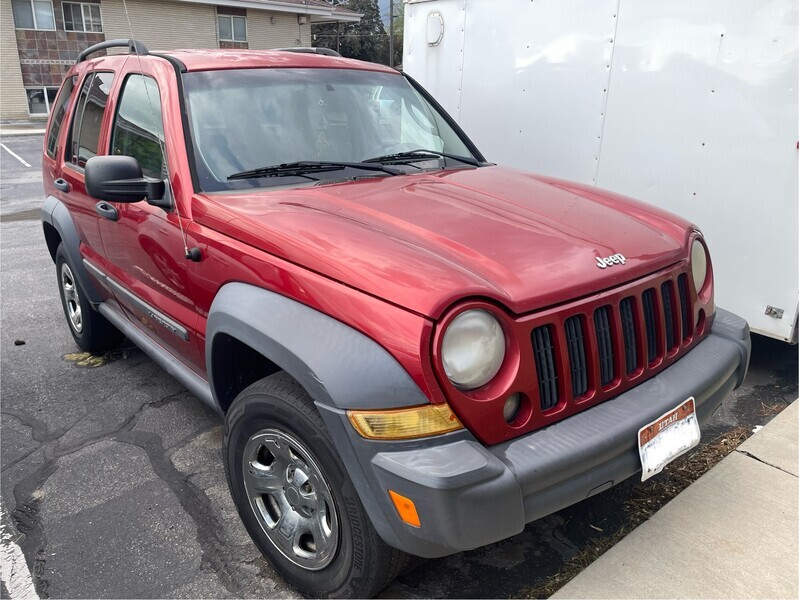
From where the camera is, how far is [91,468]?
3176mm

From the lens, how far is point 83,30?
83.9ft

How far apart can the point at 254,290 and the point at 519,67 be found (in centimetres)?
351

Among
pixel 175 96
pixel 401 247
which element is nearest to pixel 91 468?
pixel 175 96

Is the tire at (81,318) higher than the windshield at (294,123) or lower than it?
lower

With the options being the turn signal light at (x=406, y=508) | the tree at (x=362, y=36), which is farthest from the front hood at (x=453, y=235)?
the tree at (x=362, y=36)

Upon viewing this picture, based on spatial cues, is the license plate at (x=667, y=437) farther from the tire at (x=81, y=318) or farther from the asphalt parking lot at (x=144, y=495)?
the tire at (x=81, y=318)

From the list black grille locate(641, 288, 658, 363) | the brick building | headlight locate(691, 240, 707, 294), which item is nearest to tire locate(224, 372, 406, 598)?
black grille locate(641, 288, 658, 363)

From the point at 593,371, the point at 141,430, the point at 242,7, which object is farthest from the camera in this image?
the point at 242,7

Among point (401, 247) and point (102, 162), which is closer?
point (401, 247)

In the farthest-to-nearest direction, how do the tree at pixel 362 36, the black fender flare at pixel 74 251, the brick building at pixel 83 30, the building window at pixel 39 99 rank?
the tree at pixel 362 36, the building window at pixel 39 99, the brick building at pixel 83 30, the black fender flare at pixel 74 251

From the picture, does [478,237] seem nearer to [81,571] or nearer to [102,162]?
[102,162]

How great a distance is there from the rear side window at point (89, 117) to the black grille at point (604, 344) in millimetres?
2916

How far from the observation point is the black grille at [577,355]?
80.0 inches

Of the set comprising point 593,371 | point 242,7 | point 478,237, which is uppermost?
point 242,7
